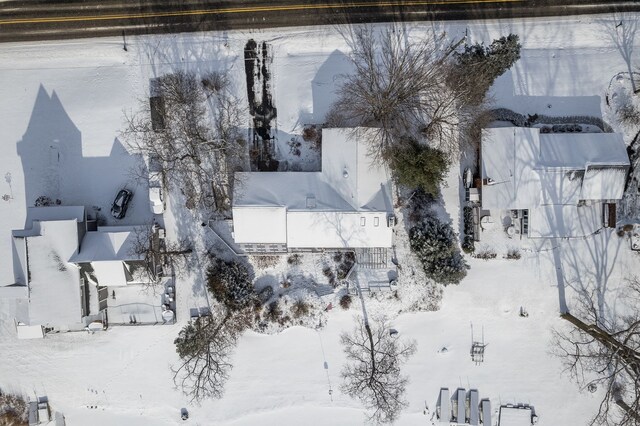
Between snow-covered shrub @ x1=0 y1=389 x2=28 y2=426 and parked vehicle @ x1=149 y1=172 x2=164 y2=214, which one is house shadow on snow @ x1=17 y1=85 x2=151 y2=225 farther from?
snow-covered shrub @ x1=0 y1=389 x2=28 y2=426

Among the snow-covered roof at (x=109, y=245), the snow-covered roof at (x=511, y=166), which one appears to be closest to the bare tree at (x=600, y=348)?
the snow-covered roof at (x=511, y=166)

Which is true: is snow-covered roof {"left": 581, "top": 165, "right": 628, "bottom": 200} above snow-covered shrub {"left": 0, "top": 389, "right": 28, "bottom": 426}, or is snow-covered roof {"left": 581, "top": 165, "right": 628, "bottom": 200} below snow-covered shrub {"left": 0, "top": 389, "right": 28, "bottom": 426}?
above

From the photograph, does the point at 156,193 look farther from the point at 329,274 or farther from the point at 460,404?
the point at 460,404

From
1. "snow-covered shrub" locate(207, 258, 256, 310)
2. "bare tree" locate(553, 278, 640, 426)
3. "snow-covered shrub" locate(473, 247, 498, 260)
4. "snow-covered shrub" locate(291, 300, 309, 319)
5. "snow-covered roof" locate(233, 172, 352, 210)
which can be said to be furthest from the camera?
"snow-covered shrub" locate(291, 300, 309, 319)

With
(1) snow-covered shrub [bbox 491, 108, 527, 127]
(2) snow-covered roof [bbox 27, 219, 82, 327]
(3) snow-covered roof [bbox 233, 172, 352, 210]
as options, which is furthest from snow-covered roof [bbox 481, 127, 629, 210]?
(2) snow-covered roof [bbox 27, 219, 82, 327]

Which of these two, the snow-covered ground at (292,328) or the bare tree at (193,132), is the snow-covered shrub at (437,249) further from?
the bare tree at (193,132)

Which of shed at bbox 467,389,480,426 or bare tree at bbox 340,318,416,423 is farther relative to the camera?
shed at bbox 467,389,480,426
